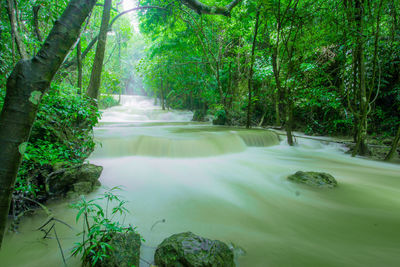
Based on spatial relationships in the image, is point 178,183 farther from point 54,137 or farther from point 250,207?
point 54,137

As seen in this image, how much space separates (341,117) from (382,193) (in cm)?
535

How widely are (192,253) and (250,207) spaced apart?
4.37 ft

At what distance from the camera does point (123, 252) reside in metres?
1.28

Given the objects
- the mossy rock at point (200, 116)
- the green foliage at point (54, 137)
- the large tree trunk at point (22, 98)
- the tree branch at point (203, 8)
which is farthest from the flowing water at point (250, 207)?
the mossy rock at point (200, 116)

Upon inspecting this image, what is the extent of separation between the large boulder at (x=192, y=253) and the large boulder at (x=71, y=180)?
167 cm

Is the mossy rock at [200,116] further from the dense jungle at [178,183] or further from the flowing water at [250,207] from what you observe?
the flowing water at [250,207]

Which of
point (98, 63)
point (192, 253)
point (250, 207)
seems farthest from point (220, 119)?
point (192, 253)

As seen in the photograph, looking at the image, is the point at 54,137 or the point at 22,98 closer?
the point at 22,98

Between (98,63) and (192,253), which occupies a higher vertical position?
(98,63)

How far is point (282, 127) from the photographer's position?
9250mm

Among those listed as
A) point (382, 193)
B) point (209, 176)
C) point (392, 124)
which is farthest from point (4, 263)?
point (392, 124)

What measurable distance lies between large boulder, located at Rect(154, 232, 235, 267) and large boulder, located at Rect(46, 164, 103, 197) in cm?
167

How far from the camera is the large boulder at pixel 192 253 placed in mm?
1244

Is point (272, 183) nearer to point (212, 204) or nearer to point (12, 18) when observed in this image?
point (212, 204)
